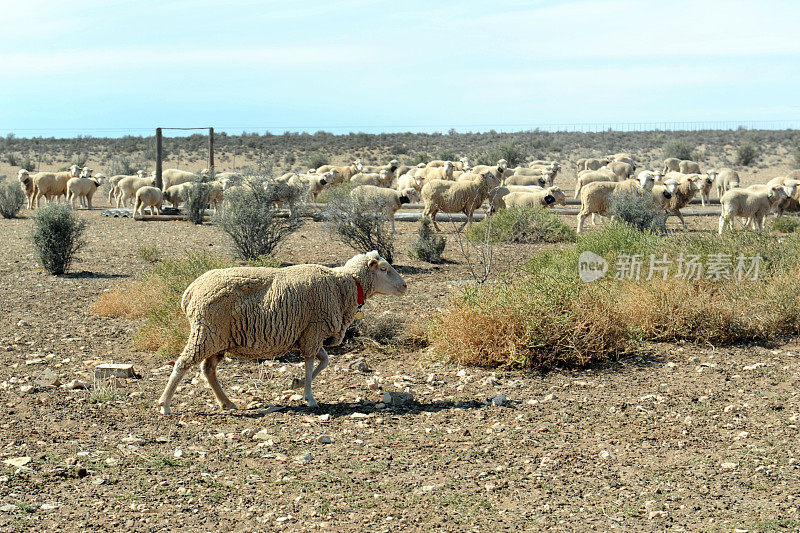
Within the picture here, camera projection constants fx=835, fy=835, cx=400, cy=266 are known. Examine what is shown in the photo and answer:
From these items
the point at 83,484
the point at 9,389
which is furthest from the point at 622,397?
the point at 9,389

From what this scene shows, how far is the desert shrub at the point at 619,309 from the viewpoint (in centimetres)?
901

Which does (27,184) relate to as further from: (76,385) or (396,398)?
(396,398)

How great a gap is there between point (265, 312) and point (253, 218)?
7.89 meters

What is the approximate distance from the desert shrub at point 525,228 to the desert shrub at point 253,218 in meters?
4.85

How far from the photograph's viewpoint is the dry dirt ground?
549 centimetres

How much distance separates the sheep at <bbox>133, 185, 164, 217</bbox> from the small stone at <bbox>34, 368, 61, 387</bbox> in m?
16.9

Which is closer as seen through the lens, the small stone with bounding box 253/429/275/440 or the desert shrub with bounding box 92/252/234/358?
the small stone with bounding box 253/429/275/440

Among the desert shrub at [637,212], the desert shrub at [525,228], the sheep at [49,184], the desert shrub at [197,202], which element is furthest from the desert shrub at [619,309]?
the sheep at [49,184]

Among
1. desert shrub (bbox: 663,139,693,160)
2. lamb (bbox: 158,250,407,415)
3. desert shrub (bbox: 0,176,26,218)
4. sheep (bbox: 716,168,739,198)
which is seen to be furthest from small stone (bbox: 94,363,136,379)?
desert shrub (bbox: 663,139,693,160)

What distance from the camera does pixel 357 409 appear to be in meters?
7.80

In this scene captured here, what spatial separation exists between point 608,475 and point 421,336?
4.28 meters

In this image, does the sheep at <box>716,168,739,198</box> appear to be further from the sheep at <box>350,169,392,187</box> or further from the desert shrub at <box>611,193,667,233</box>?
the desert shrub at <box>611,193,667,233</box>

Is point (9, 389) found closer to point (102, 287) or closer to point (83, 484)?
point (83, 484)

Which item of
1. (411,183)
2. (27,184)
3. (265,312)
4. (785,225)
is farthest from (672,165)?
(265,312)
